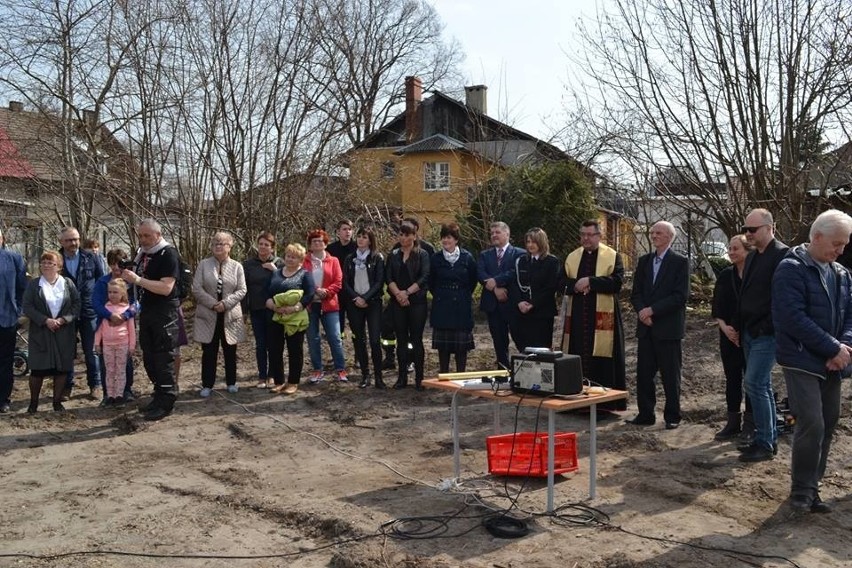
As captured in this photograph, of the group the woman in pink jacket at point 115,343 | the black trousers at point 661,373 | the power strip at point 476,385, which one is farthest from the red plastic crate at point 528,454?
the woman in pink jacket at point 115,343

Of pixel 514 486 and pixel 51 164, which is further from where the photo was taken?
pixel 51 164

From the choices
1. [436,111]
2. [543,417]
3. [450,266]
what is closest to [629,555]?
[543,417]

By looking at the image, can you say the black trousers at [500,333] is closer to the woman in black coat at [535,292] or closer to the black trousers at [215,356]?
the woman in black coat at [535,292]

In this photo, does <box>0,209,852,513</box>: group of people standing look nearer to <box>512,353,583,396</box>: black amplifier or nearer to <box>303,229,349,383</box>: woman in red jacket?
<box>303,229,349,383</box>: woman in red jacket

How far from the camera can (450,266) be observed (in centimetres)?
869

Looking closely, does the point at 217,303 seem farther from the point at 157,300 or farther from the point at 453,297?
the point at 453,297

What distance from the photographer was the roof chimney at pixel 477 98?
16308mm

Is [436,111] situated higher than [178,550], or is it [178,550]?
[436,111]

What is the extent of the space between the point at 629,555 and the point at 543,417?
3445mm

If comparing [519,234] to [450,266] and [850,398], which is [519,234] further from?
[850,398]

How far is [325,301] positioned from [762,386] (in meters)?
4.85

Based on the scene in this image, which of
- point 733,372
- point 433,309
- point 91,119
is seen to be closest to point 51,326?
point 433,309

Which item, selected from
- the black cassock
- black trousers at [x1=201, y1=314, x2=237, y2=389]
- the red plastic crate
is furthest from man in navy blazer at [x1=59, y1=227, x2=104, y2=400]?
the black cassock

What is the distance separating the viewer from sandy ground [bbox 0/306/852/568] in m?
4.27
